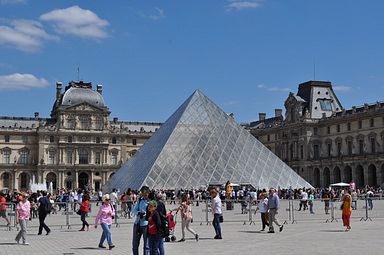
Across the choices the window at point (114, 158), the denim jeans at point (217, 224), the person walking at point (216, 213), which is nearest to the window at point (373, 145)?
the window at point (114, 158)

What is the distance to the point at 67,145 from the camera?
75125 millimetres

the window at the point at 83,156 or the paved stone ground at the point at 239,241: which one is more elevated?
the window at the point at 83,156

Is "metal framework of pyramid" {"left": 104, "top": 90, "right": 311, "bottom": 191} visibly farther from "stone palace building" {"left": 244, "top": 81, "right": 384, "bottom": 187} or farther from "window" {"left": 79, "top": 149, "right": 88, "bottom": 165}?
"window" {"left": 79, "top": 149, "right": 88, "bottom": 165}

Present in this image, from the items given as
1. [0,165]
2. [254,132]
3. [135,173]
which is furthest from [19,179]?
[135,173]

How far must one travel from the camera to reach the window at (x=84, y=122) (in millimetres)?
75625

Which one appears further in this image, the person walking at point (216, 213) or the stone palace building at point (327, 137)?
the stone palace building at point (327, 137)

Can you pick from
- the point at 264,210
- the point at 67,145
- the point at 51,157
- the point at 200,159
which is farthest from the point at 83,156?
the point at 264,210

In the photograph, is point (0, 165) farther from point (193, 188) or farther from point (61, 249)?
point (61, 249)

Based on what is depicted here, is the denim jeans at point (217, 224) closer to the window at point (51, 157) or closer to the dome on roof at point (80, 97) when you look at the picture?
the window at point (51, 157)

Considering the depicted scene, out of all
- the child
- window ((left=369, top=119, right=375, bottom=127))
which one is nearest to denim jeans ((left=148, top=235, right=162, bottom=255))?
the child

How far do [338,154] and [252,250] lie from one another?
54012mm

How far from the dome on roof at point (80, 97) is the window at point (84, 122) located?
77.8 inches

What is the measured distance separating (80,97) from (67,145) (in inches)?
242

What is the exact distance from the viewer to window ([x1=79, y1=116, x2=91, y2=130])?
7562 centimetres
